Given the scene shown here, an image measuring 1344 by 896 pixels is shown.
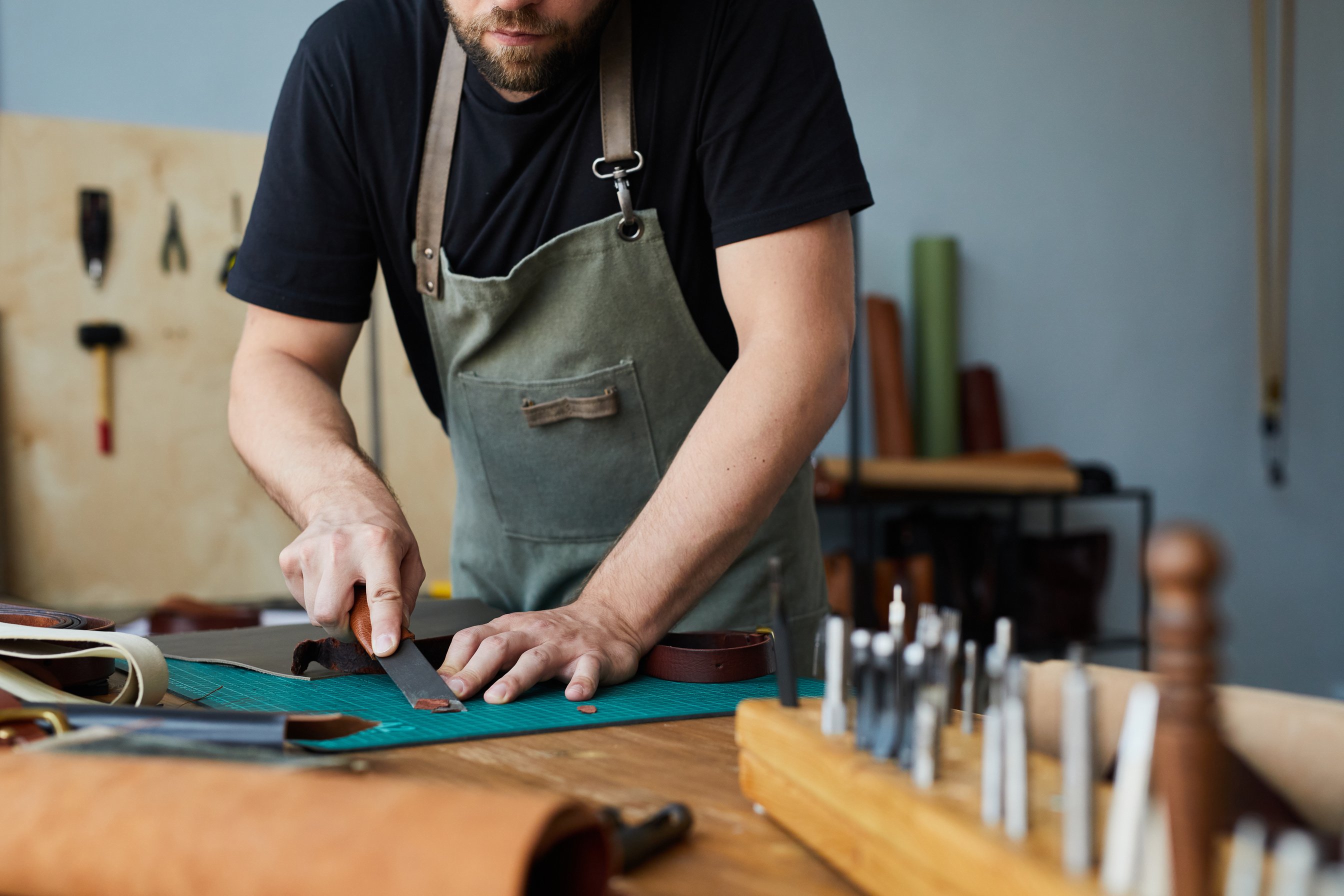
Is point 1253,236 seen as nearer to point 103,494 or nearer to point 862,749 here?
point 103,494

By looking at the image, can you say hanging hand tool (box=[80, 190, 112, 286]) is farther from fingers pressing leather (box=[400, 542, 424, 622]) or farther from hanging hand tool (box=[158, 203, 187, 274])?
fingers pressing leather (box=[400, 542, 424, 622])

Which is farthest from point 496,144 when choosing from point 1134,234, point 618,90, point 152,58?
point 1134,234

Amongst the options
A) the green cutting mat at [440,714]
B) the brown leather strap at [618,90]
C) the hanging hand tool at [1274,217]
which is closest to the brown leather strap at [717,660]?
the green cutting mat at [440,714]

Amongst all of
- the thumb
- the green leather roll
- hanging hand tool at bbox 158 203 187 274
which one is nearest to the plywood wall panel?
hanging hand tool at bbox 158 203 187 274

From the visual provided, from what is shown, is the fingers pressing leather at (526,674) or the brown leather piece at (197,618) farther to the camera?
the brown leather piece at (197,618)

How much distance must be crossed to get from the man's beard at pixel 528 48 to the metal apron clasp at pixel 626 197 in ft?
0.40

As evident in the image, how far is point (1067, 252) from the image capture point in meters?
4.21

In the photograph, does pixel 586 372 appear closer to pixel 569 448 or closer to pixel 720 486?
pixel 569 448

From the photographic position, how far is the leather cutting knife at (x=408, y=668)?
0.91 metres

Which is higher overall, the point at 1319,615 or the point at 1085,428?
the point at 1085,428

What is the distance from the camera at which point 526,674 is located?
0.96 metres

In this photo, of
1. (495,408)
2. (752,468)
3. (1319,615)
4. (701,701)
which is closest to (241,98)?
(495,408)

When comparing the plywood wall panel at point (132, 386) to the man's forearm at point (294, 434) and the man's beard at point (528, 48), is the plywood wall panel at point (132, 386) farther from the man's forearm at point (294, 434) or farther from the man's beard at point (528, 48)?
the man's beard at point (528, 48)

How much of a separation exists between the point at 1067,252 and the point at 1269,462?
136 cm
